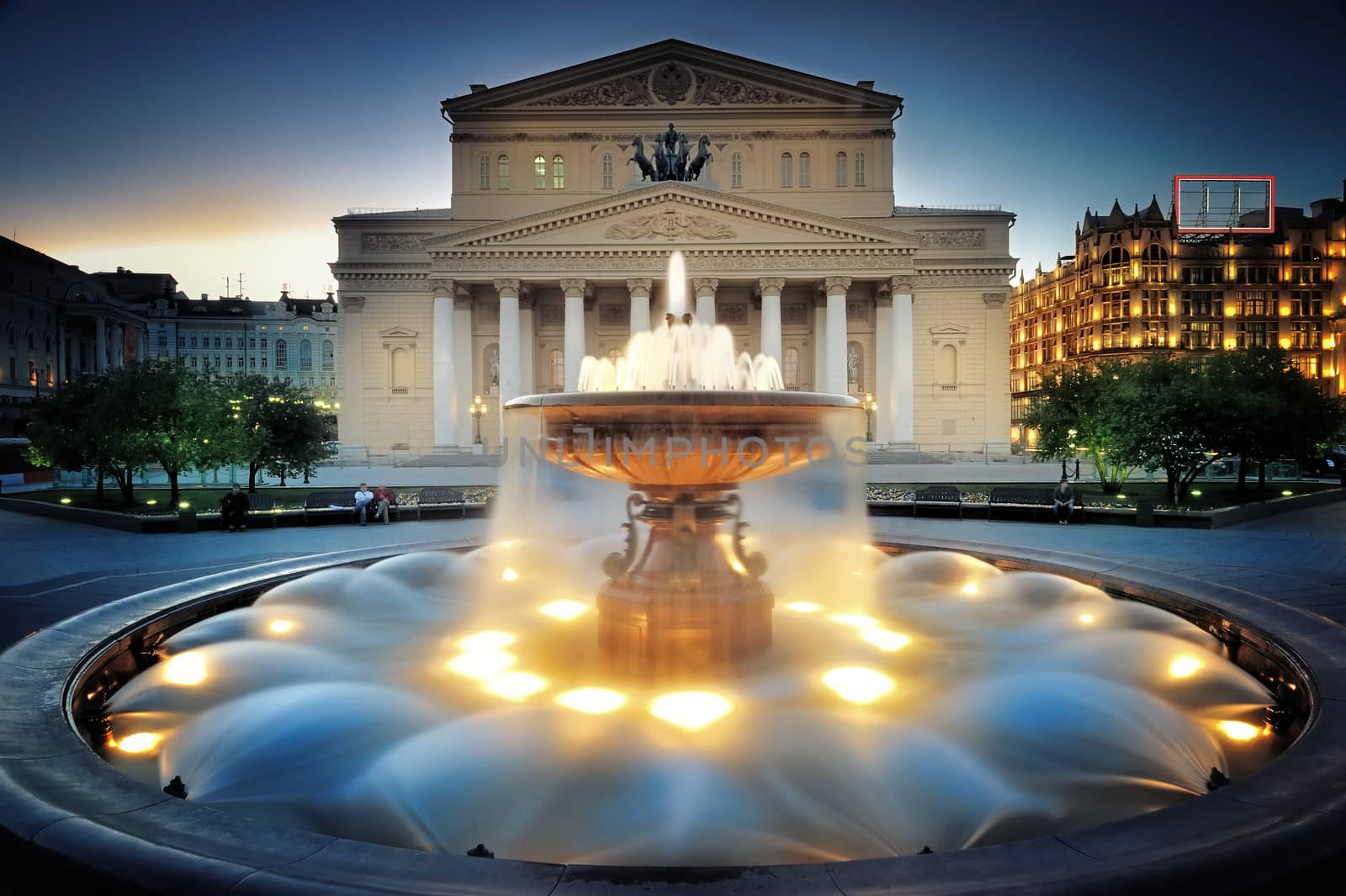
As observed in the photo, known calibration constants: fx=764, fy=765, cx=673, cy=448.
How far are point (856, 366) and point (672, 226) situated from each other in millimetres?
14859

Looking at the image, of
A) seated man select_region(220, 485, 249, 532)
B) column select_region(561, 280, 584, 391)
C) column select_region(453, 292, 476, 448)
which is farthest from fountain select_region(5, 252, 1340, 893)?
column select_region(453, 292, 476, 448)

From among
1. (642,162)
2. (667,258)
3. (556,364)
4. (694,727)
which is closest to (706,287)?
(667,258)

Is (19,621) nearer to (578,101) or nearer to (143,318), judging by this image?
(578,101)

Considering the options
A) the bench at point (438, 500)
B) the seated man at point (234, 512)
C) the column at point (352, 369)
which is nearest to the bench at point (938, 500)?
the bench at point (438, 500)

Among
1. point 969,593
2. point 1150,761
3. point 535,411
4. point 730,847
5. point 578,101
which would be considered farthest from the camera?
point 578,101

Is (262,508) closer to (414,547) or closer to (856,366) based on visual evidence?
(414,547)

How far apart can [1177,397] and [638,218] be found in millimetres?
29653

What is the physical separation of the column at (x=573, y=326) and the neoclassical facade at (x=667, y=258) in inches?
5.5

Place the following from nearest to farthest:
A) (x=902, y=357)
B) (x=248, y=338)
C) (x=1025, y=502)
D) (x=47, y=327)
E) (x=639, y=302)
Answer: (x=1025, y=502) < (x=639, y=302) < (x=902, y=357) < (x=47, y=327) < (x=248, y=338)

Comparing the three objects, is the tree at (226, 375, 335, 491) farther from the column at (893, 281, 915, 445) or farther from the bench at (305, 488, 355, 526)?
the column at (893, 281, 915, 445)

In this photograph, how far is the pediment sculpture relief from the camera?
44.2m

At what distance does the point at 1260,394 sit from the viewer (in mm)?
23625

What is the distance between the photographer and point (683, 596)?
648 centimetres

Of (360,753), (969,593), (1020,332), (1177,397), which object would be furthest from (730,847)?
(1020,332)
